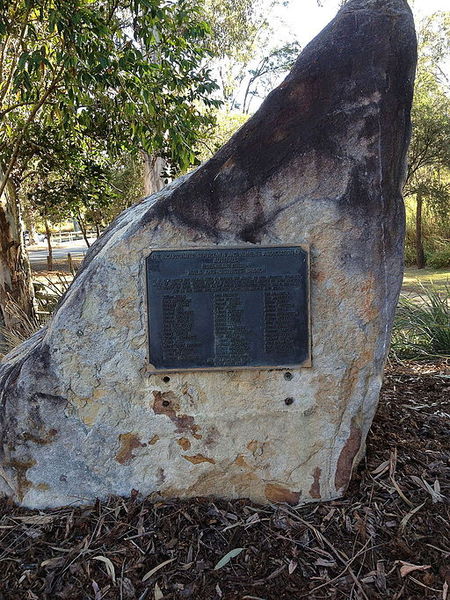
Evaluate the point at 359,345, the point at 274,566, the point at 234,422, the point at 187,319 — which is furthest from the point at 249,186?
the point at 274,566

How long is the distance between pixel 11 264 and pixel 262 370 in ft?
16.5

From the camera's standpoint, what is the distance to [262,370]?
2613mm

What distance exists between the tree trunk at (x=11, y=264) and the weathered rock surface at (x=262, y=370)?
411cm

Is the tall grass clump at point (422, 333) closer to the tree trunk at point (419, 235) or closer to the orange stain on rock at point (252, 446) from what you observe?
the orange stain on rock at point (252, 446)

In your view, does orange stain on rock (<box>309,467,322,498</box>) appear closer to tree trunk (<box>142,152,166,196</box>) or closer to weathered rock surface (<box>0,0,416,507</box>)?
weathered rock surface (<box>0,0,416,507</box>)

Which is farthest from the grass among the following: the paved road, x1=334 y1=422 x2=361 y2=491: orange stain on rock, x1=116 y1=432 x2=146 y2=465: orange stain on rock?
the paved road

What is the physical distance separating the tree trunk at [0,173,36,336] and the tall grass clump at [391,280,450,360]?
435 centimetres

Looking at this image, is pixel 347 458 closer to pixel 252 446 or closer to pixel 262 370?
pixel 252 446

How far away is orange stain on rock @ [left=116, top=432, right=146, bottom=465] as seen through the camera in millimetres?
2604

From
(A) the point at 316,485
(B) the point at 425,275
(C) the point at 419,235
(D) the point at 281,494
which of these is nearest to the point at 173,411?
(D) the point at 281,494

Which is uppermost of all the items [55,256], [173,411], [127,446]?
[55,256]

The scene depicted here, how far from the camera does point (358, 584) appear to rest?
221cm

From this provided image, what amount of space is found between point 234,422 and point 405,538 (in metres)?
0.94

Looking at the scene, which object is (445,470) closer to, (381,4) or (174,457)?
(174,457)
